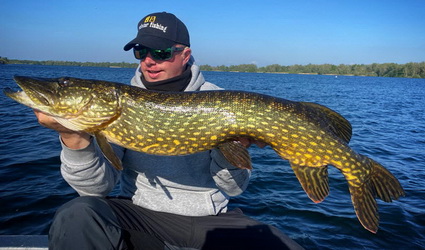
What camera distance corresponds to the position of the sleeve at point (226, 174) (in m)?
2.64

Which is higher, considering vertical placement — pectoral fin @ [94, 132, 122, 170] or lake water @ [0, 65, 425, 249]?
pectoral fin @ [94, 132, 122, 170]

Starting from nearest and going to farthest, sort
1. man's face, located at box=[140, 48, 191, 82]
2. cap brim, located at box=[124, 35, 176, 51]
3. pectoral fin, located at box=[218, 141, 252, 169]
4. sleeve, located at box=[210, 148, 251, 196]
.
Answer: pectoral fin, located at box=[218, 141, 252, 169]
sleeve, located at box=[210, 148, 251, 196]
cap brim, located at box=[124, 35, 176, 51]
man's face, located at box=[140, 48, 191, 82]

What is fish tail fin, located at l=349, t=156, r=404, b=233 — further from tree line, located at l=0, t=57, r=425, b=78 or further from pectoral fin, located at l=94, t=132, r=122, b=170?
tree line, located at l=0, t=57, r=425, b=78

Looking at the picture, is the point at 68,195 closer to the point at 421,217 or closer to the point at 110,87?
the point at 110,87

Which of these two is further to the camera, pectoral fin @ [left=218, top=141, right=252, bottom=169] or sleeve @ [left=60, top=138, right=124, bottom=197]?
pectoral fin @ [left=218, top=141, right=252, bottom=169]

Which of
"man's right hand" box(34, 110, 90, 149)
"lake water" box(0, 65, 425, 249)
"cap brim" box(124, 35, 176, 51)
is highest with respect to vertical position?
"cap brim" box(124, 35, 176, 51)

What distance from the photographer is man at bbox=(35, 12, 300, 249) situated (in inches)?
81.9

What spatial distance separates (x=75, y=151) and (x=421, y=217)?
5.15m

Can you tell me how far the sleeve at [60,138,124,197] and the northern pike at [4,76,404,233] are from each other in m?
0.17

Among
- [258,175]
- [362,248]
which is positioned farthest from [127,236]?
[258,175]

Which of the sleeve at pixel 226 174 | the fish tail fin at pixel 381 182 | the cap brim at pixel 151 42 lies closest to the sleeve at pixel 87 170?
the sleeve at pixel 226 174

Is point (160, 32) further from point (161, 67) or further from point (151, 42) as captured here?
point (161, 67)

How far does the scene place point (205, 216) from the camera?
272 cm

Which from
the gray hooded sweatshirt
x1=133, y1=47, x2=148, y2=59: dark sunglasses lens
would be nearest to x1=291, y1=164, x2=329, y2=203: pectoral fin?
the gray hooded sweatshirt
